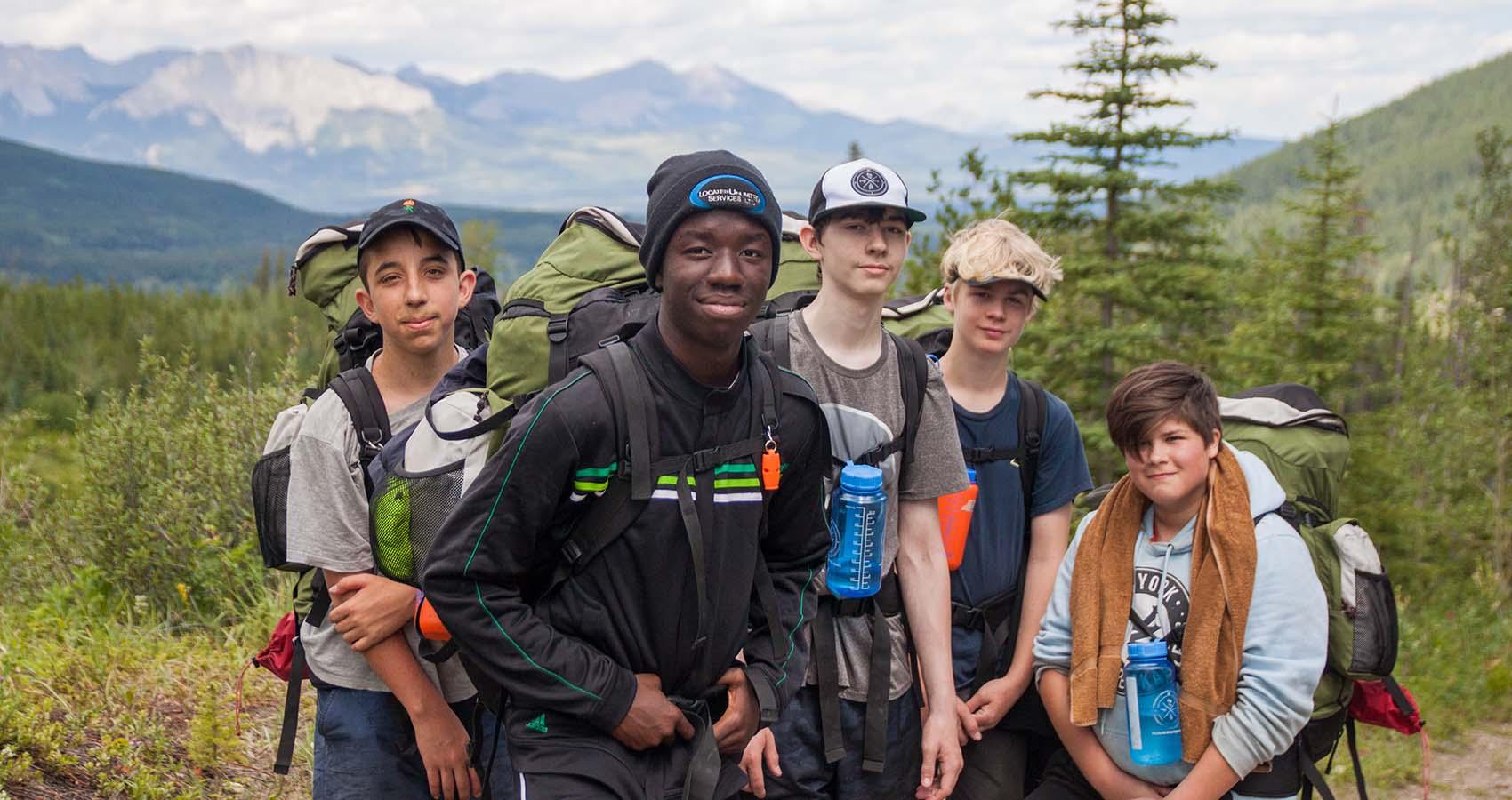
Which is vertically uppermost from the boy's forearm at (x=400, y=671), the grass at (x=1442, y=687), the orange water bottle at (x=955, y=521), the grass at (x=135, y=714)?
the orange water bottle at (x=955, y=521)

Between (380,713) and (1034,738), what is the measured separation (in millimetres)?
2111

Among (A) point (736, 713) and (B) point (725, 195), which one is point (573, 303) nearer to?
(B) point (725, 195)

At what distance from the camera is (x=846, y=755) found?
3408 mm

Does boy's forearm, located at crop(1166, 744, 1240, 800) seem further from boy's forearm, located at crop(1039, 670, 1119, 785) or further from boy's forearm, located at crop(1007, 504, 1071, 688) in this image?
boy's forearm, located at crop(1007, 504, 1071, 688)

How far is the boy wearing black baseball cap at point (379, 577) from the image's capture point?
9.67ft

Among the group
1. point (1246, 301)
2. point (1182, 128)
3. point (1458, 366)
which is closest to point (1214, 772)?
point (1182, 128)

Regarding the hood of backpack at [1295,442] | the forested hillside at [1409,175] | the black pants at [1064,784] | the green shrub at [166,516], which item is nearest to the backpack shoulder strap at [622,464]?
the black pants at [1064,784]

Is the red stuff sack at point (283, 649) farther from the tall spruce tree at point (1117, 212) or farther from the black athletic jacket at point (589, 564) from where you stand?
the tall spruce tree at point (1117, 212)

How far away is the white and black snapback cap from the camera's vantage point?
3.26 metres

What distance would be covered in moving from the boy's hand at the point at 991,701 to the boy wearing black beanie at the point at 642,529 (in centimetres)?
130

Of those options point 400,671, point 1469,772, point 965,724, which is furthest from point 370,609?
point 1469,772

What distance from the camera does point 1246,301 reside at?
19766 mm

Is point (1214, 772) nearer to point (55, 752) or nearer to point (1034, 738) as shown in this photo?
point (1034, 738)

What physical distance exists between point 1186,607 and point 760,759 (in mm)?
1267
